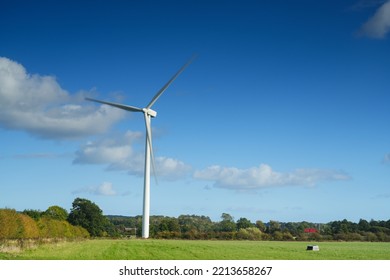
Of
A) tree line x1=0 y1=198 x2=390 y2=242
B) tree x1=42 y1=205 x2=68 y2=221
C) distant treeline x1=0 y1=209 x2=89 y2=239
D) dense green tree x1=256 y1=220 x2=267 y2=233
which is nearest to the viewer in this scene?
distant treeline x1=0 y1=209 x2=89 y2=239

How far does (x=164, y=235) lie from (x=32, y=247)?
51.2m

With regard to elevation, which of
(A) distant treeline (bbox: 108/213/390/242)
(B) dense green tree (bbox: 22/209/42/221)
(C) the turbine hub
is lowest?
(A) distant treeline (bbox: 108/213/390/242)

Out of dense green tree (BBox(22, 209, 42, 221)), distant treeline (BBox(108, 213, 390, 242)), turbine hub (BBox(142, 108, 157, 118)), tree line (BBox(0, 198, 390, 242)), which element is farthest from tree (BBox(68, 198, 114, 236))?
turbine hub (BBox(142, 108, 157, 118))

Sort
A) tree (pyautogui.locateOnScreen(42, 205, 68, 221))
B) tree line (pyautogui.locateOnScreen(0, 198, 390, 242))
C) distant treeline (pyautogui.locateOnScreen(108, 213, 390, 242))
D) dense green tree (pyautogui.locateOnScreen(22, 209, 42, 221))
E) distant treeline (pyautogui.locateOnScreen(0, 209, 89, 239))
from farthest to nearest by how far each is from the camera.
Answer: tree (pyautogui.locateOnScreen(42, 205, 68, 221)) → dense green tree (pyautogui.locateOnScreen(22, 209, 42, 221)) → distant treeline (pyautogui.locateOnScreen(108, 213, 390, 242)) → tree line (pyautogui.locateOnScreen(0, 198, 390, 242)) → distant treeline (pyautogui.locateOnScreen(0, 209, 89, 239))

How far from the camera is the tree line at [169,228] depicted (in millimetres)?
90231

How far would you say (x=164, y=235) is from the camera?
329 feet

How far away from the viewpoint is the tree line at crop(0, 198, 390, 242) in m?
90.2

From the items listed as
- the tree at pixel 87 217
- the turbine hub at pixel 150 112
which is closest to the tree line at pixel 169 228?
the tree at pixel 87 217

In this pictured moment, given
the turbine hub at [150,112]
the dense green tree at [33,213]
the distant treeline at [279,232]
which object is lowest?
the distant treeline at [279,232]

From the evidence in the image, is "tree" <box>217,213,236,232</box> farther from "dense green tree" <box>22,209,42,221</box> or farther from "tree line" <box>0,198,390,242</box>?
"dense green tree" <box>22,209,42,221</box>

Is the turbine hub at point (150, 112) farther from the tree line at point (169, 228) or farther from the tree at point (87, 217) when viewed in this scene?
the tree at point (87, 217)

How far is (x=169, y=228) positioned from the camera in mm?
137875
